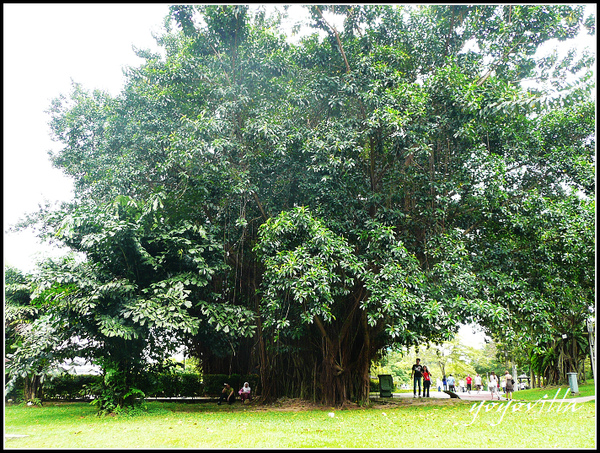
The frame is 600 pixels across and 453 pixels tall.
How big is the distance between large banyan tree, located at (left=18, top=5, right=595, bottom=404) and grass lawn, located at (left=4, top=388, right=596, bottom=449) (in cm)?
167

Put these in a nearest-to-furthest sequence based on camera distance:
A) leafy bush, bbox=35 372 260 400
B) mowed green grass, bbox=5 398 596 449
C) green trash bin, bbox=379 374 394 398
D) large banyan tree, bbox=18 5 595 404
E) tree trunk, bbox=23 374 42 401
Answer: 1. mowed green grass, bbox=5 398 596 449
2. large banyan tree, bbox=18 5 595 404
3. tree trunk, bbox=23 374 42 401
4. leafy bush, bbox=35 372 260 400
5. green trash bin, bbox=379 374 394 398

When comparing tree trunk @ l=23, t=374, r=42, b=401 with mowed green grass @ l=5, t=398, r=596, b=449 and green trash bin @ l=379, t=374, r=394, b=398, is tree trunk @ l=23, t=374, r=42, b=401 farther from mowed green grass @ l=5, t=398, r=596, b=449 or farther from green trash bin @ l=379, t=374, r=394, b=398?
green trash bin @ l=379, t=374, r=394, b=398

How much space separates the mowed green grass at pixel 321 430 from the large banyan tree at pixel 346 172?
1673mm

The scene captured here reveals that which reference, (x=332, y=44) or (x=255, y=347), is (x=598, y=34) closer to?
(x=332, y=44)

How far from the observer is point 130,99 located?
10812mm

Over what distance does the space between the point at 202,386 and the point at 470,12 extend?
14.1 metres

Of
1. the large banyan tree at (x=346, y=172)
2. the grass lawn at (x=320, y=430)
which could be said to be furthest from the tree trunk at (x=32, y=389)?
the large banyan tree at (x=346, y=172)

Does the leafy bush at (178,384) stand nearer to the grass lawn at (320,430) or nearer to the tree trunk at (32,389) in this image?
the tree trunk at (32,389)

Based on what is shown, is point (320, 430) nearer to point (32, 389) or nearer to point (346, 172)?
point (346, 172)

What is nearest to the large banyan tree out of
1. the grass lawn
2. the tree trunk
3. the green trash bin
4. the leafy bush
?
the grass lawn

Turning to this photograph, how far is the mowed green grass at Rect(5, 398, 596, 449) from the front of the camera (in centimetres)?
564

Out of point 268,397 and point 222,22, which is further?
point 268,397

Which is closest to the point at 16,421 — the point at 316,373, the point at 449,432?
the point at 316,373

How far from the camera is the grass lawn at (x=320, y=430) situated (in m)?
5.64
